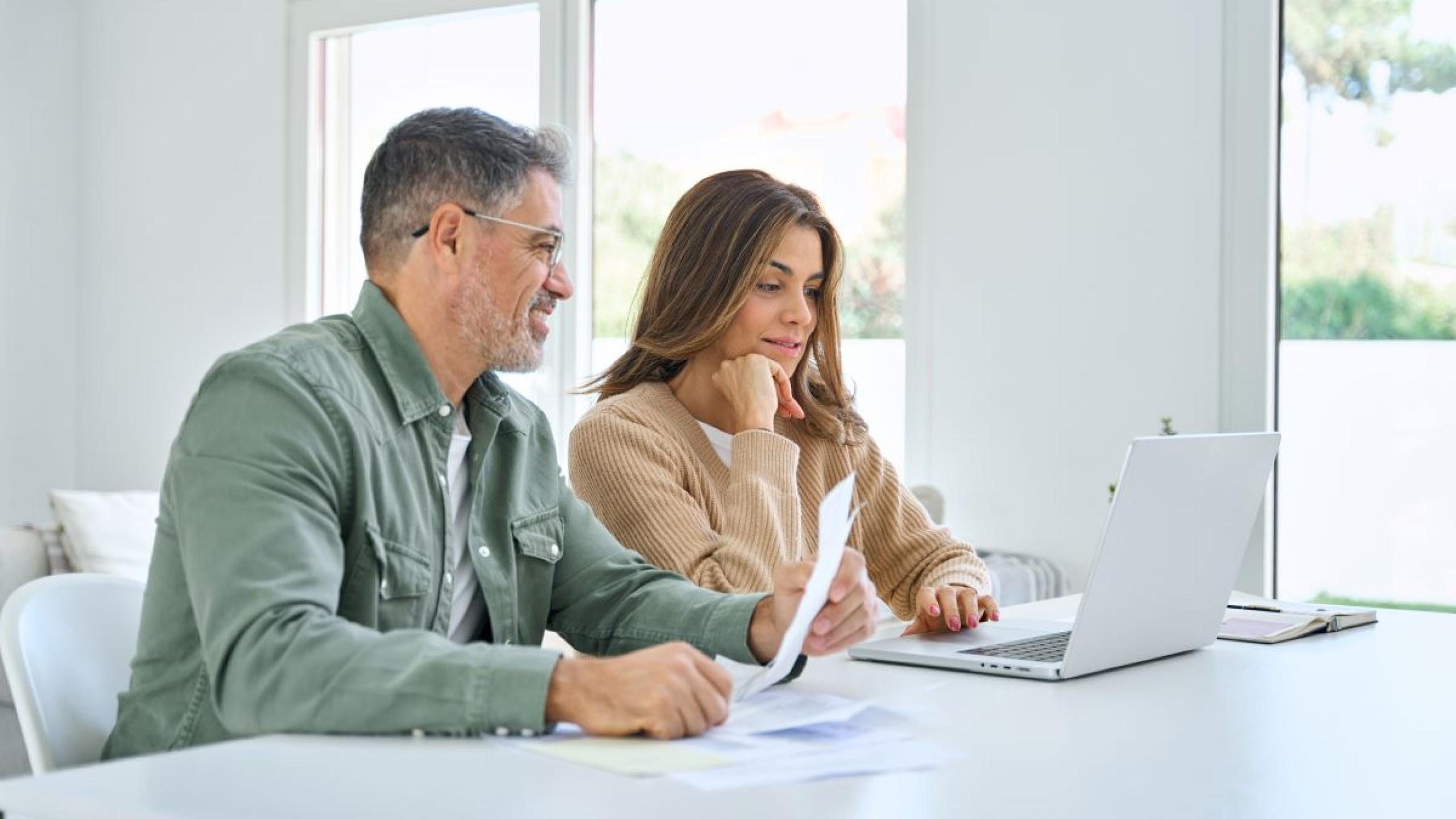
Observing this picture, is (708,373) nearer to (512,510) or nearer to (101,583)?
(512,510)

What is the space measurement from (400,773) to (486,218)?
715mm

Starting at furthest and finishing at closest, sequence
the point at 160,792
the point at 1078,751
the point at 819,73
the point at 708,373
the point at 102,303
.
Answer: the point at 102,303 < the point at 819,73 < the point at 708,373 < the point at 1078,751 < the point at 160,792

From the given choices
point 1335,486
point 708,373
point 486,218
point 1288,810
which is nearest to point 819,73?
point 1335,486

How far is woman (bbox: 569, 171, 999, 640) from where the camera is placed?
2.14 m

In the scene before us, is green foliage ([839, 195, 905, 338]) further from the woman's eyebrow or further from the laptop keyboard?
the laptop keyboard

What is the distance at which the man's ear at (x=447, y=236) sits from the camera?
162cm

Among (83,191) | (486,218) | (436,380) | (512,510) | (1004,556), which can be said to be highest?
(83,191)

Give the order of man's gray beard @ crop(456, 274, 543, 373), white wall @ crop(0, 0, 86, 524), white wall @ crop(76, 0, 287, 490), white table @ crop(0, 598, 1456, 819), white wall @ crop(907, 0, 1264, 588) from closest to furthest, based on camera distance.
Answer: white table @ crop(0, 598, 1456, 819), man's gray beard @ crop(456, 274, 543, 373), white wall @ crop(907, 0, 1264, 588), white wall @ crop(76, 0, 287, 490), white wall @ crop(0, 0, 86, 524)

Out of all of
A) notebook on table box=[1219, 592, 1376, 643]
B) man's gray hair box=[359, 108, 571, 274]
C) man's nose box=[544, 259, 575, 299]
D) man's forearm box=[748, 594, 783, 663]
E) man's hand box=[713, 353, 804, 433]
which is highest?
man's gray hair box=[359, 108, 571, 274]

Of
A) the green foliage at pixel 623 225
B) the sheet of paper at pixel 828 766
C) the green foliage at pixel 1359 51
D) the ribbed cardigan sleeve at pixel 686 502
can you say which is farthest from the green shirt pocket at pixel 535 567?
the green foliage at pixel 623 225

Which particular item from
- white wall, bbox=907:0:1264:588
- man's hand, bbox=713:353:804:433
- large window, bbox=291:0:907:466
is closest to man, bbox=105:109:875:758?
man's hand, bbox=713:353:804:433

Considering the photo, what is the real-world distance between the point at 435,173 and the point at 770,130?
2.76 metres

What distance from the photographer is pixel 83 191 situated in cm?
545

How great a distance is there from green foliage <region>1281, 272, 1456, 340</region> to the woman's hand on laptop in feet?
6.41
